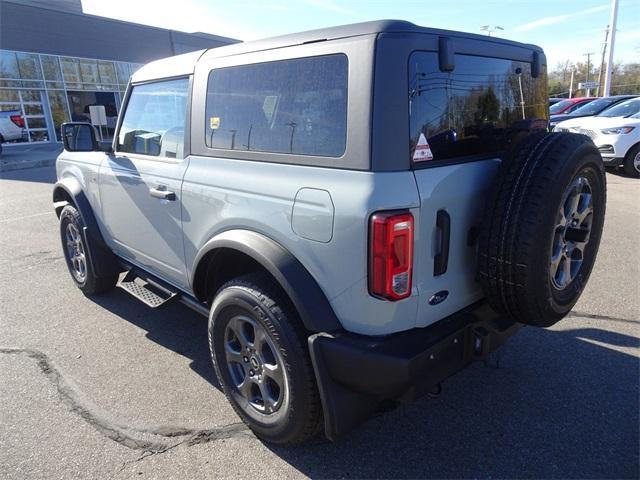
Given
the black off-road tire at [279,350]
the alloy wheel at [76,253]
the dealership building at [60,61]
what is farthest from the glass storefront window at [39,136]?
the black off-road tire at [279,350]

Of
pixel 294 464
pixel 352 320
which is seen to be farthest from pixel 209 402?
pixel 352 320

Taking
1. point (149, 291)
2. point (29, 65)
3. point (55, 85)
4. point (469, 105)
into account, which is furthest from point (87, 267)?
point (55, 85)

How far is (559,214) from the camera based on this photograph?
7.12 feet

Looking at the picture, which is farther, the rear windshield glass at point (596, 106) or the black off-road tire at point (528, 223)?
the rear windshield glass at point (596, 106)

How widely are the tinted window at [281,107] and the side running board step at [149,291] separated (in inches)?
48.8

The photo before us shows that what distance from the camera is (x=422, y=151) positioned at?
1971 millimetres

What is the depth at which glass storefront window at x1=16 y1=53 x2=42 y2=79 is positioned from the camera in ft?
69.7

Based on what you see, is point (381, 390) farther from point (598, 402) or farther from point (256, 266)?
point (598, 402)

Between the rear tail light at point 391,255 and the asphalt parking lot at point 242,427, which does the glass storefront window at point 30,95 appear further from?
the rear tail light at point 391,255

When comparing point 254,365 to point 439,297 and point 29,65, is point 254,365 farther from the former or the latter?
point 29,65

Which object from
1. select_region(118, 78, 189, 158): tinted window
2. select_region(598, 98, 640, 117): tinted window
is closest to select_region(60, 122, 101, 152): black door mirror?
select_region(118, 78, 189, 158): tinted window

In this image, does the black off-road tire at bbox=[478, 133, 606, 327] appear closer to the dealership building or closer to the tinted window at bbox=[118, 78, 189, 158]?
the tinted window at bbox=[118, 78, 189, 158]

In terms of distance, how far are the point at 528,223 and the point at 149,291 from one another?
2771mm

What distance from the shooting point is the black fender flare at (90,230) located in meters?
4.01
